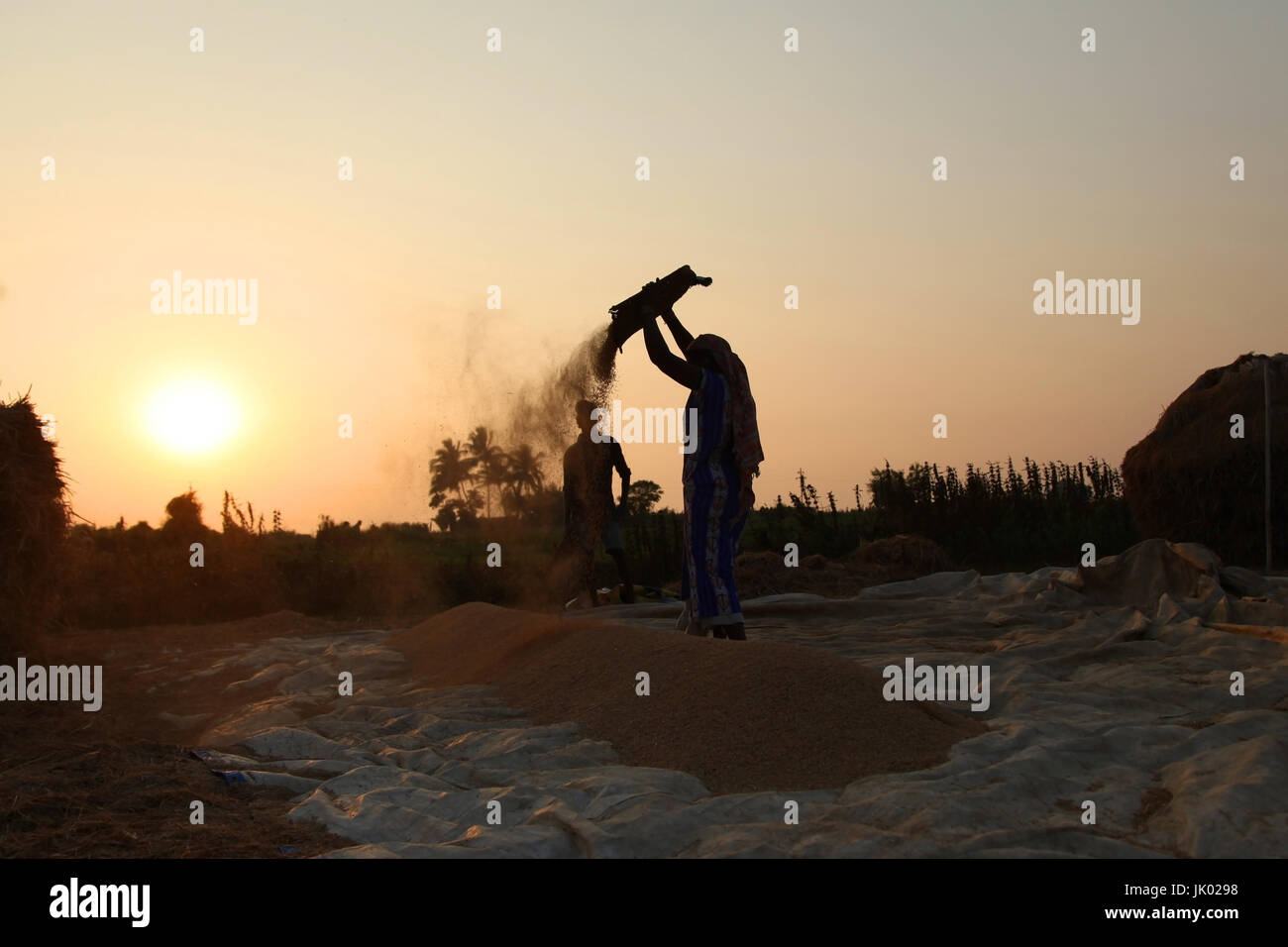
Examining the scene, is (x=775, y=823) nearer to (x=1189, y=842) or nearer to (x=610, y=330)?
(x=1189, y=842)

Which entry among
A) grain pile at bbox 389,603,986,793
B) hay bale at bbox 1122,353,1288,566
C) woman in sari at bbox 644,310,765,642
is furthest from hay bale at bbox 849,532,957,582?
grain pile at bbox 389,603,986,793

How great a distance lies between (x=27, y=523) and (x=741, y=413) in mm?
4874

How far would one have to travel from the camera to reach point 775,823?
3.33 metres

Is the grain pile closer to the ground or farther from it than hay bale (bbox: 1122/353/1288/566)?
closer to the ground

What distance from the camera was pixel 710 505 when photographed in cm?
654

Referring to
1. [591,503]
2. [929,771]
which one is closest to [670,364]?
[929,771]

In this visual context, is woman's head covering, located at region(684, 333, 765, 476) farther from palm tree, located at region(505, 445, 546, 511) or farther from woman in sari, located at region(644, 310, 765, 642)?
palm tree, located at region(505, 445, 546, 511)

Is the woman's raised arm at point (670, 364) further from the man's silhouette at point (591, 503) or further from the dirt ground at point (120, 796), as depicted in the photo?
the man's silhouette at point (591, 503)

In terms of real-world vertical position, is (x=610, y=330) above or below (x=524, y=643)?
above

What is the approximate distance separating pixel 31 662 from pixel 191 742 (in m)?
2.58

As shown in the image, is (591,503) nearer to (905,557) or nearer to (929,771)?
(905,557)

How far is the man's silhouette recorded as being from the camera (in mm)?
10578

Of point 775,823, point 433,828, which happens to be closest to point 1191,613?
point 775,823

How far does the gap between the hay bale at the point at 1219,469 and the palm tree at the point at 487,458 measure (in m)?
7.27
